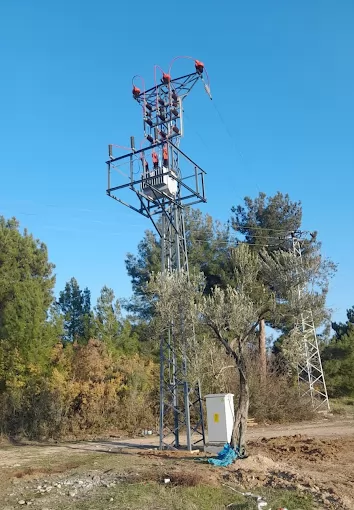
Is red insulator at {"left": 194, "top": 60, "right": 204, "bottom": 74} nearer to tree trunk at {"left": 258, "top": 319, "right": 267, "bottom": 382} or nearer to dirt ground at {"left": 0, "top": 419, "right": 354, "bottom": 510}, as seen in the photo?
dirt ground at {"left": 0, "top": 419, "right": 354, "bottom": 510}

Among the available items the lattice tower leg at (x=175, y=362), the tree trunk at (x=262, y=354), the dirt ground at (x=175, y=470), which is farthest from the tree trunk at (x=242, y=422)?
the tree trunk at (x=262, y=354)

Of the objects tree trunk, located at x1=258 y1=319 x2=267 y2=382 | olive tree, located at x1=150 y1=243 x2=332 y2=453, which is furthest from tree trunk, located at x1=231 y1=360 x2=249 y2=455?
tree trunk, located at x1=258 y1=319 x2=267 y2=382

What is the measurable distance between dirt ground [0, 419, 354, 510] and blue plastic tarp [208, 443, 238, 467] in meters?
0.28

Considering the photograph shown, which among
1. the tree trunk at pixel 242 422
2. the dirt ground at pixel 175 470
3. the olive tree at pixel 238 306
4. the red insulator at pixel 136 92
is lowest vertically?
the dirt ground at pixel 175 470

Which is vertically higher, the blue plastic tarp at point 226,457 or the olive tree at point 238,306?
the olive tree at point 238,306

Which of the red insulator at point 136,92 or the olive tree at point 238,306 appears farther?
the red insulator at point 136,92

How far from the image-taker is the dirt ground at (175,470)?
31.1ft

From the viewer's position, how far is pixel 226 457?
12.6 meters

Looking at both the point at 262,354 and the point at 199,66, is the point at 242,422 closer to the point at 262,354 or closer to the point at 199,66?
the point at 199,66

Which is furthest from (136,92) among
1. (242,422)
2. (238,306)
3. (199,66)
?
(242,422)

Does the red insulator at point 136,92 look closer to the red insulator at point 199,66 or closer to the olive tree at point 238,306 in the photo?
the red insulator at point 199,66

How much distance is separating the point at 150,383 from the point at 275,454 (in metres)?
13.6

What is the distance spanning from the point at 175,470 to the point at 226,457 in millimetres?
1748

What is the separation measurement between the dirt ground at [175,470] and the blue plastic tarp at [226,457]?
0.92 feet
